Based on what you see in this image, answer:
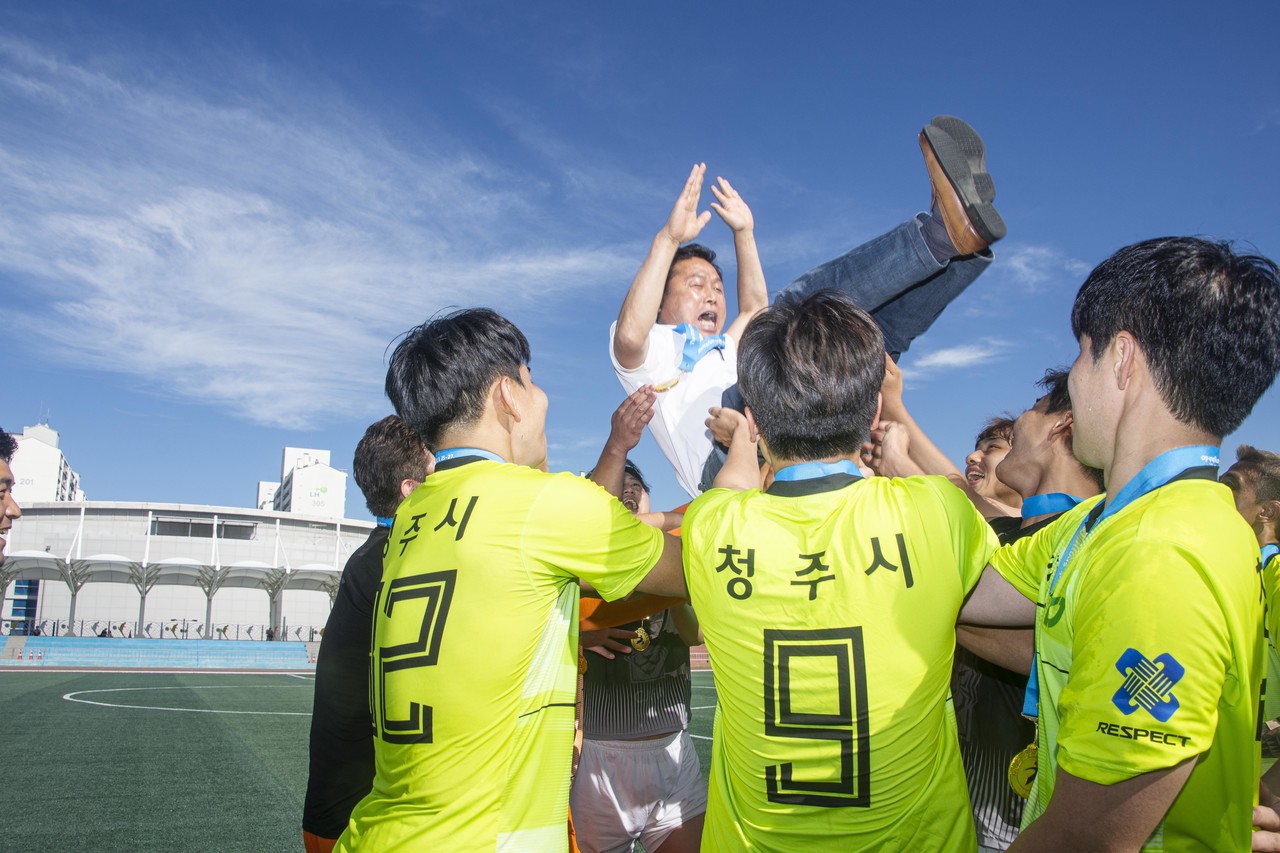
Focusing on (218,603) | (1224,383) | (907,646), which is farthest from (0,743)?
(218,603)

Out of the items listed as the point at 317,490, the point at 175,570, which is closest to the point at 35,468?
the point at 317,490

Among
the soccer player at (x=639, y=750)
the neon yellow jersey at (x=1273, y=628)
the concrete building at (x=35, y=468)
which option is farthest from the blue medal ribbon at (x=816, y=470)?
the concrete building at (x=35, y=468)

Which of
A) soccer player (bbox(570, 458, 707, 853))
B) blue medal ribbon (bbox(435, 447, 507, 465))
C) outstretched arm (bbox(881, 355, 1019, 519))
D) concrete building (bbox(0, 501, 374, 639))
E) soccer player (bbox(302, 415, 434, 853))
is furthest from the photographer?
concrete building (bbox(0, 501, 374, 639))

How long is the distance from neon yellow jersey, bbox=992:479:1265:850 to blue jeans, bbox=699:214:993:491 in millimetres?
1594

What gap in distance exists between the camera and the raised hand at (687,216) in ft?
11.4

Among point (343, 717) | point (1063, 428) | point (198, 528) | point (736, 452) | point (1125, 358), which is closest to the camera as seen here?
point (1125, 358)

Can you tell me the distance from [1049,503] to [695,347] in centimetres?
160

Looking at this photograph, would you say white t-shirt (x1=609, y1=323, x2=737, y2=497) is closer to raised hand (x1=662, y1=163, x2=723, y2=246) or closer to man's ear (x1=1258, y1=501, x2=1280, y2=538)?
raised hand (x1=662, y1=163, x2=723, y2=246)

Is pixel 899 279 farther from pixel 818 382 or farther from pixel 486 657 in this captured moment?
pixel 486 657

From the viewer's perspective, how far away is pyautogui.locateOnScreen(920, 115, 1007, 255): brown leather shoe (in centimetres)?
271

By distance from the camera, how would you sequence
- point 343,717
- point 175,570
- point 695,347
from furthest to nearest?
point 175,570, point 695,347, point 343,717

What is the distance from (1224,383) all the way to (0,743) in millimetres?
14027

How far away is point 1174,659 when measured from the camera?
133 centimetres

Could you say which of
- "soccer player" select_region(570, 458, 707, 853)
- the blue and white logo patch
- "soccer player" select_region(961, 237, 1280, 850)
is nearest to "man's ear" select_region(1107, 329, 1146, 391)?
"soccer player" select_region(961, 237, 1280, 850)
